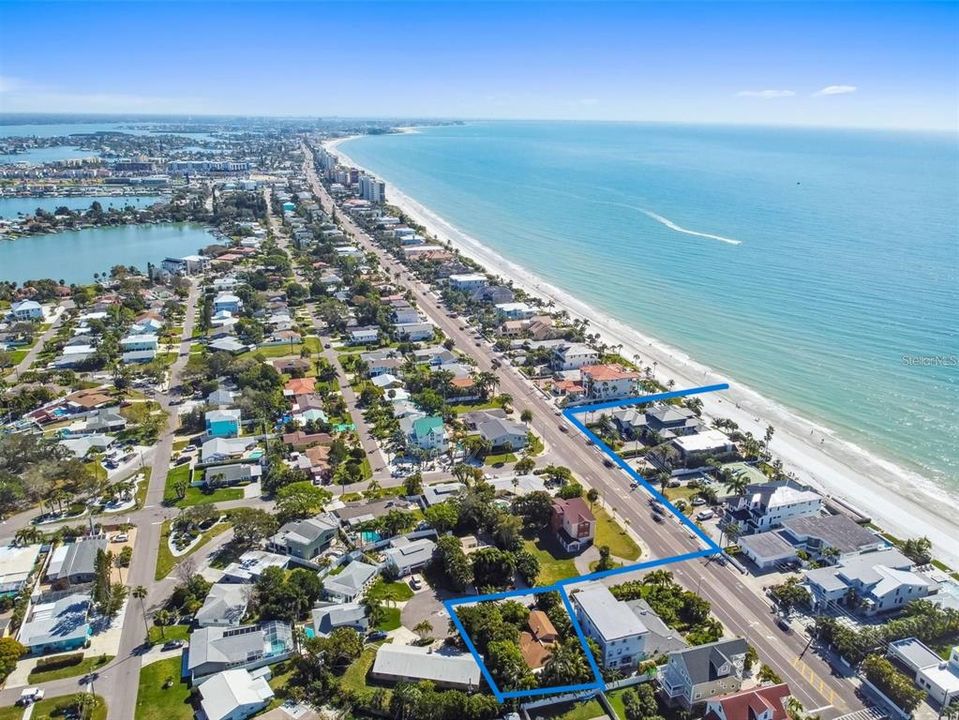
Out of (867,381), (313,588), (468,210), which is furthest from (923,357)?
(468,210)

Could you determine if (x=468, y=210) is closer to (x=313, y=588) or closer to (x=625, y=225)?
(x=625, y=225)

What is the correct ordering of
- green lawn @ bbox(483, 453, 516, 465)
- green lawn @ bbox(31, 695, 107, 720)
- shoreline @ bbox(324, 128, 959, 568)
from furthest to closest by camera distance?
green lawn @ bbox(483, 453, 516, 465), shoreline @ bbox(324, 128, 959, 568), green lawn @ bbox(31, 695, 107, 720)

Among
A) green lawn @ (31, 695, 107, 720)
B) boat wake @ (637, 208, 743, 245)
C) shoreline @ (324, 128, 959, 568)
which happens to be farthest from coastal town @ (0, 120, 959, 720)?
boat wake @ (637, 208, 743, 245)

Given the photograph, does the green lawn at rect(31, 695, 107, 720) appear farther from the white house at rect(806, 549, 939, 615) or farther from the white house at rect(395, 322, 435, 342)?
the white house at rect(395, 322, 435, 342)

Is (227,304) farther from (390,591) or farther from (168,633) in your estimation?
(390,591)

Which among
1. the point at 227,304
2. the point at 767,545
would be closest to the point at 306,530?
the point at 767,545

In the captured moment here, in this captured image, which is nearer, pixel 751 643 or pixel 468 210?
pixel 751 643
